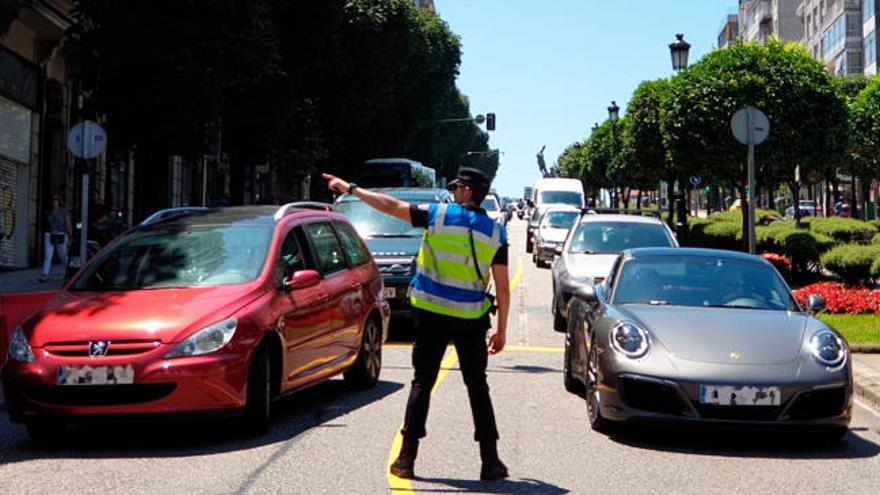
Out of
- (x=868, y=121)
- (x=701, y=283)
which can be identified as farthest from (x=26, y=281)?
(x=868, y=121)

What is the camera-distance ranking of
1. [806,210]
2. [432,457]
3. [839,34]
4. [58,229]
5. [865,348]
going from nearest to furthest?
[432,457] → [865,348] → [58,229] → [806,210] → [839,34]

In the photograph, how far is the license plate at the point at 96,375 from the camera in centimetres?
750

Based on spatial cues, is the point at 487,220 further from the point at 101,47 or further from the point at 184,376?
the point at 101,47

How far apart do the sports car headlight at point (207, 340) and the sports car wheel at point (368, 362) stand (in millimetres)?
2613

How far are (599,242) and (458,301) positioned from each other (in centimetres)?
982

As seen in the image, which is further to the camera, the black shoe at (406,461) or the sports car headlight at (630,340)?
the sports car headlight at (630,340)

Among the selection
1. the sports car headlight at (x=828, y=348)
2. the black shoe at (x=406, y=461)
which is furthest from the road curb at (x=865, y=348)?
the black shoe at (x=406, y=461)

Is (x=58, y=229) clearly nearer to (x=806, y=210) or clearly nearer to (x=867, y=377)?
(x=867, y=377)

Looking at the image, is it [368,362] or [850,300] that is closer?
[368,362]

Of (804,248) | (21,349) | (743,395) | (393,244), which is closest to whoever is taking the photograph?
(743,395)

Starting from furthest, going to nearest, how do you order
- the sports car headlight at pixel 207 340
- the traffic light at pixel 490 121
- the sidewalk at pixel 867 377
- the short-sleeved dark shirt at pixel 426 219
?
1. the traffic light at pixel 490 121
2. the sidewalk at pixel 867 377
3. the sports car headlight at pixel 207 340
4. the short-sleeved dark shirt at pixel 426 219

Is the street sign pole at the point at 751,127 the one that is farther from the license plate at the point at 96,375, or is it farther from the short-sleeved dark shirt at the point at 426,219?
the license plate at the point at 96,375

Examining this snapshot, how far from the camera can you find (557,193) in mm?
45969

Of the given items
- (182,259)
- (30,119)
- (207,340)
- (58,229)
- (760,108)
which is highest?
(760,108)
